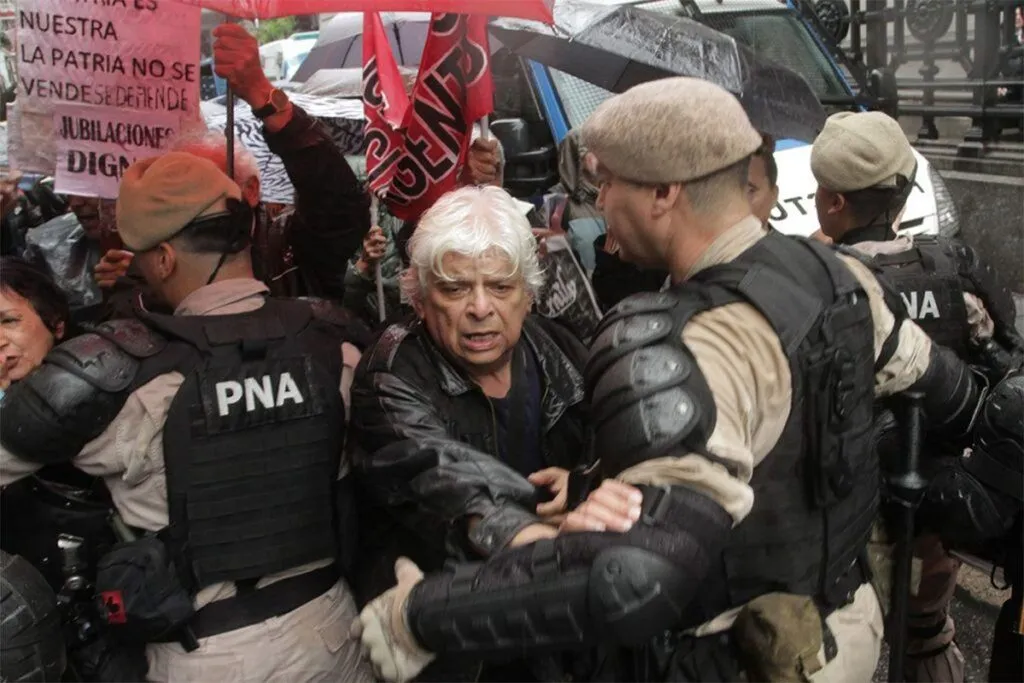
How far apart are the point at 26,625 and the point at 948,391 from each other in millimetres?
2223

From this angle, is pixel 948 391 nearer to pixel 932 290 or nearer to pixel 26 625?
pixel 932 290

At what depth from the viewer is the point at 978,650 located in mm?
4184

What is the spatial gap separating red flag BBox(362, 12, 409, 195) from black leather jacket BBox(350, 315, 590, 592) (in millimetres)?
1154

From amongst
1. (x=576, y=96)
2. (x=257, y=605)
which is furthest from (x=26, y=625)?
(x=576, y=96)

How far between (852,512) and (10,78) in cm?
391

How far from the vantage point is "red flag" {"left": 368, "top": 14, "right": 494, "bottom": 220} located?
11.0 ft

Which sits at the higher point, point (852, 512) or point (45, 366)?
point (45, 366)

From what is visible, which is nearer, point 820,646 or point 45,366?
point 820,646

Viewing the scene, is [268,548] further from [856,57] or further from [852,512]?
[856,57]

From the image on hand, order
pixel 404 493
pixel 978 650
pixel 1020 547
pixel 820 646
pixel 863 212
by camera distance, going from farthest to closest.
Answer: pixel 978 650
pixel 863 212
pixel 1020 547
pixel 404 493
pixel 820 646

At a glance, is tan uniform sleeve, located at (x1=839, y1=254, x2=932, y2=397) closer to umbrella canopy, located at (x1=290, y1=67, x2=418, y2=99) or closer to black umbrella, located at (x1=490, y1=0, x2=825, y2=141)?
black umbrella, located at (x1=490, y1=0, x2=825, y2=141)

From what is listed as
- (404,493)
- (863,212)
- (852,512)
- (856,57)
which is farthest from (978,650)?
(856,57)

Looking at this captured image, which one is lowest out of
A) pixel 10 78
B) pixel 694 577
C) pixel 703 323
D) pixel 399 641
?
pixel 399 641

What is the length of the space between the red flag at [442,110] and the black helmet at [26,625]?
5.80 ft
